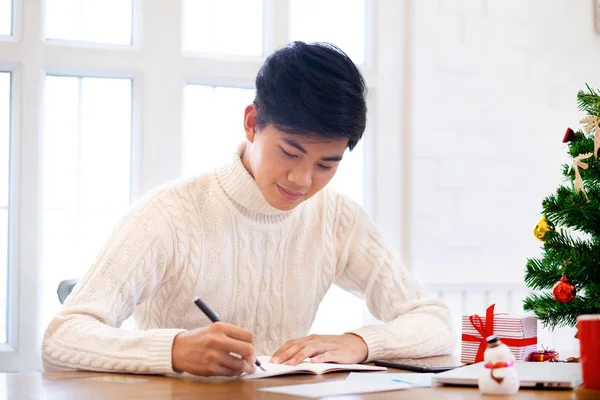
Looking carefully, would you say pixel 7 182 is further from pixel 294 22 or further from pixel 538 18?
pixel 538 18

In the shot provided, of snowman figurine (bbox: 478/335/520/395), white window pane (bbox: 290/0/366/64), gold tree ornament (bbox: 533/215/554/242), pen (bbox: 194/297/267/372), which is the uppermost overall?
white window pane (bbox: 290/0/366/64)

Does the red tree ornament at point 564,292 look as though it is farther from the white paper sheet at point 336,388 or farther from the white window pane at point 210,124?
the white window pane at point 210,124

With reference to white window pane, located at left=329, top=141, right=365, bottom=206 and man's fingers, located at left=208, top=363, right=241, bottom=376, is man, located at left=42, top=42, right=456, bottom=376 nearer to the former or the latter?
man's fingers, located at left=208, top=363, right=241, bottom=376

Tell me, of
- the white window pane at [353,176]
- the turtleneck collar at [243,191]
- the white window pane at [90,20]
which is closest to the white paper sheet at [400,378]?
the turtleneck collar at [243,191]

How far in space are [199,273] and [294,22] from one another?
1.47m

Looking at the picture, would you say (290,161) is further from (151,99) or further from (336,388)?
(151,99)

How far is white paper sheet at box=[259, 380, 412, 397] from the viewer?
3.84 ft

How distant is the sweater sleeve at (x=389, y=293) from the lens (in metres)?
1.76

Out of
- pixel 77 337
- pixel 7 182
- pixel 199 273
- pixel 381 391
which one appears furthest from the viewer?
pixel 7 182

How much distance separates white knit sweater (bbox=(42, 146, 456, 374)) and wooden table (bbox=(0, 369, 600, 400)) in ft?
0.60

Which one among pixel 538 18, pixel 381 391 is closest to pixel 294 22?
pixel 538 18

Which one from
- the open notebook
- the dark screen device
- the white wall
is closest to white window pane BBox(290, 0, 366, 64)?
the white wall

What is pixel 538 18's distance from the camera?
320 cm

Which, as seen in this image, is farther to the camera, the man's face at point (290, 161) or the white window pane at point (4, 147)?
the white window pane at point (4, 147)
